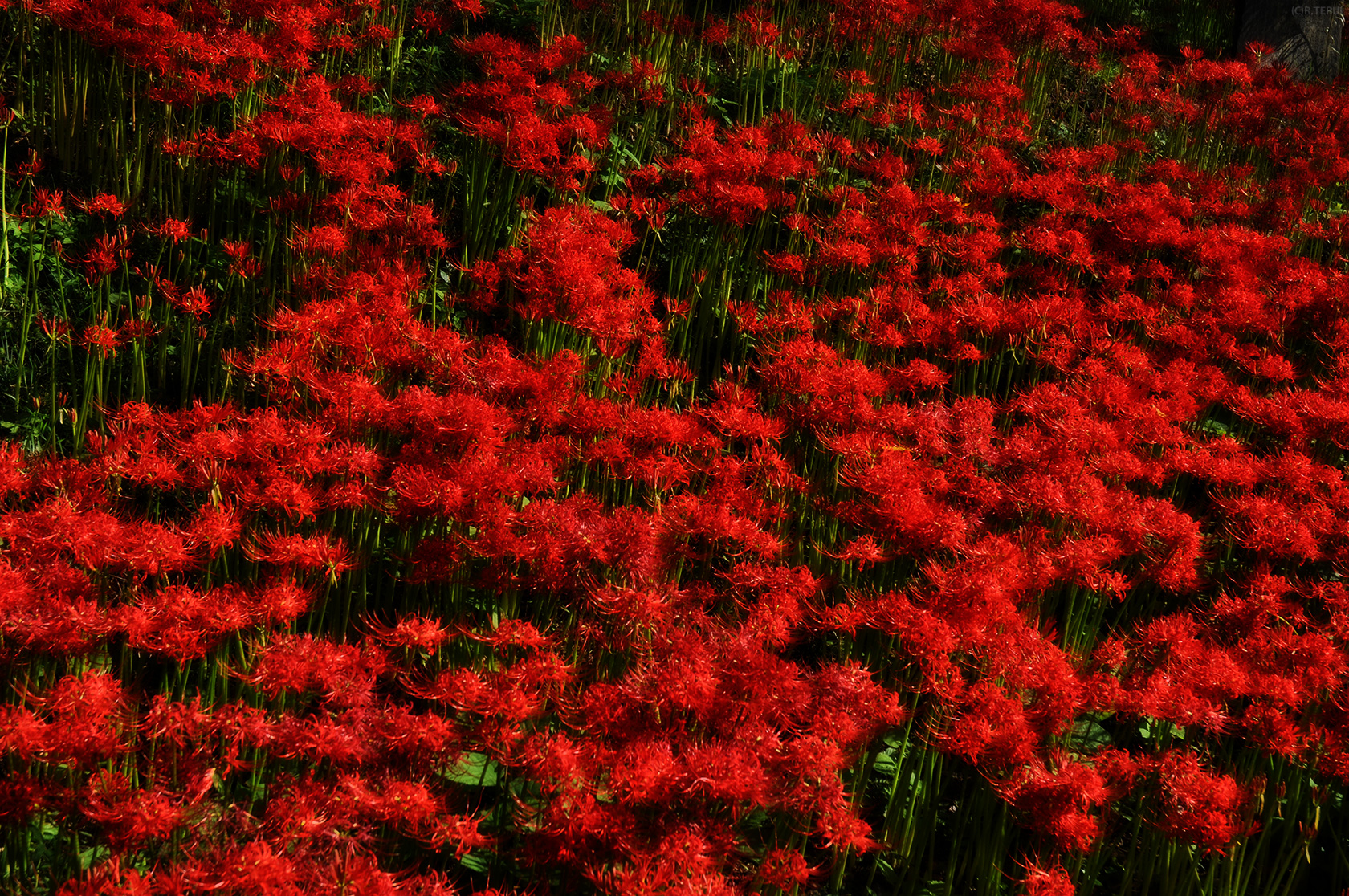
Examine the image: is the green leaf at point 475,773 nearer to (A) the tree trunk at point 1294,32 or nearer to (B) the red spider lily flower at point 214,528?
(B) the red spider lily flower at point 214,528

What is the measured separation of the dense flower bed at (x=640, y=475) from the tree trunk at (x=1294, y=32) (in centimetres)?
225

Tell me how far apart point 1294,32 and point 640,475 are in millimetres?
7351

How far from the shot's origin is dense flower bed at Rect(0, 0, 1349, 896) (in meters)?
2.14

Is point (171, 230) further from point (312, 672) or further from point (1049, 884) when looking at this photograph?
point (1049, 884)

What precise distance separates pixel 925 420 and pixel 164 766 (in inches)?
96.4

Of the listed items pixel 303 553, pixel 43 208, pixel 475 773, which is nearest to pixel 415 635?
pixel 303 553

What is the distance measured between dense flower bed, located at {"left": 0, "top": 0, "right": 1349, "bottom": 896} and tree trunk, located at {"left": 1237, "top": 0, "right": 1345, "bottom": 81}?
88.6 inches

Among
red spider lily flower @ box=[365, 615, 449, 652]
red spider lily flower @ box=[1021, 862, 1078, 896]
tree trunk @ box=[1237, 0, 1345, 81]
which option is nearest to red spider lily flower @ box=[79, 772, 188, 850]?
red spider lily flower @ box=[365, 615, 449, 652]

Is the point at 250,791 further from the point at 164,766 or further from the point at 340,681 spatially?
the point at 340,681

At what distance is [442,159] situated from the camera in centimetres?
486

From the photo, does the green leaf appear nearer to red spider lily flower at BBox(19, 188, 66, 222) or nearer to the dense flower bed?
the dense flower bed

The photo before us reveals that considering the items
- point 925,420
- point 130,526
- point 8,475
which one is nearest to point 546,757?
point 130,526

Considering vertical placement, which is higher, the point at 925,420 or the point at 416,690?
the point at 925,420

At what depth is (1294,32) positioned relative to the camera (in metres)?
7.68
